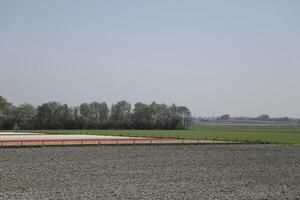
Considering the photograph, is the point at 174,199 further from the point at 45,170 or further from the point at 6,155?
the point at 6,155

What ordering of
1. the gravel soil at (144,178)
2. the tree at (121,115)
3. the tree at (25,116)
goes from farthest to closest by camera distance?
the tree at (121,115) < the tree at (25,116) < the gravel soil at (144,178)

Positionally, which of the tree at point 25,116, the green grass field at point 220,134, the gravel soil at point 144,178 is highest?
the tree at point 25,116

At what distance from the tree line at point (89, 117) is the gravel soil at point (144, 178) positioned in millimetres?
99496

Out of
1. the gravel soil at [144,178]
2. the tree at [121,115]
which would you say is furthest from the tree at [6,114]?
the gravel soil at [144,178]

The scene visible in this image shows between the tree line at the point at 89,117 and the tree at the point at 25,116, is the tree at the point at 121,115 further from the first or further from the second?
the tree at the point at 25,116

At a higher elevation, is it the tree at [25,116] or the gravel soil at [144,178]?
the tree at [25,116]

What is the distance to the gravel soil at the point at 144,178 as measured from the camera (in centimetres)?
2000

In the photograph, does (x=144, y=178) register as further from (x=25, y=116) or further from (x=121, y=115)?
(x=121, y=115)

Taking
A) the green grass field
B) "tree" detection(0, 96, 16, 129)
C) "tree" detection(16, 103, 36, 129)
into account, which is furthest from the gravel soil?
"tree" detection(16, 103, 36, 129)

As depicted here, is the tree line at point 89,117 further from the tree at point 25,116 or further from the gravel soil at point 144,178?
the gravel soil at point 144,178

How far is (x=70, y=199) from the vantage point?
60.1ft

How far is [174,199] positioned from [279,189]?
5990mm

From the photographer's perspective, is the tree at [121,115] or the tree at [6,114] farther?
the tree at [121,115]

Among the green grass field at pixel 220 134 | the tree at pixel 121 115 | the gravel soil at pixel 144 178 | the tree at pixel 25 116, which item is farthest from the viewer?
the tree at pixel 121 115
